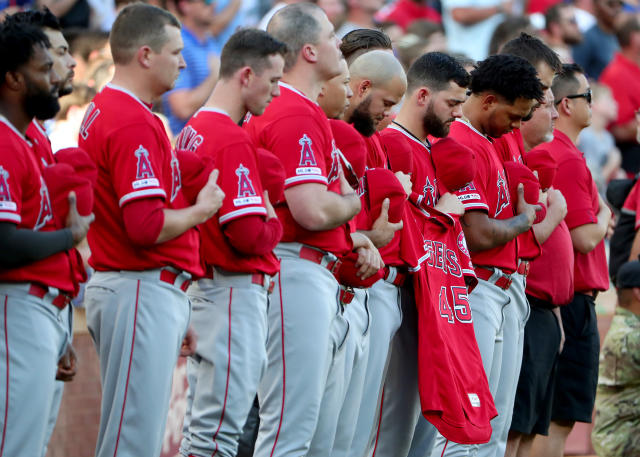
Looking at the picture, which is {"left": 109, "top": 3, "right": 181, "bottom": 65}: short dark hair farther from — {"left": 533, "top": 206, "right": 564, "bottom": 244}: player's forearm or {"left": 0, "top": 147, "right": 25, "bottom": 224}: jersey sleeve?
{"left": 533, "top": 206, "right": 564, "bottom": 244}: player's forearm

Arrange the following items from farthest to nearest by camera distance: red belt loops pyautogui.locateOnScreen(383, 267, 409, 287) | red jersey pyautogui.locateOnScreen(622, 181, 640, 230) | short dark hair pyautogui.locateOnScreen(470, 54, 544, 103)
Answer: red jersey pyautogui.locateOnScreen(622, 181, 640, 230) → short dark hair pyautogui.locateOnScreen(470, 54, 544, 103) → red belt loops pyautogui.locateOnScreen(383, 267, 409, 287)

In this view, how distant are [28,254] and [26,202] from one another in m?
0.23

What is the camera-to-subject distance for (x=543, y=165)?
617 centimetres

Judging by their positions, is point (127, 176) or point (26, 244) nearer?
point (26, 244)

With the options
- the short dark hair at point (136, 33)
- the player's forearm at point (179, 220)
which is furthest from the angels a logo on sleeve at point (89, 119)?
the player's forearm at point (179, 220)

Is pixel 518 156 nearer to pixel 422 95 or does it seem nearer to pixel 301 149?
pixel 422 95

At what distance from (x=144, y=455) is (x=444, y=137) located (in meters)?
2.36

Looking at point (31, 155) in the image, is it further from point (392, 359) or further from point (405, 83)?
point (392, 359)

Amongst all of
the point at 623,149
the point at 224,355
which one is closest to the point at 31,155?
the point at 224,355

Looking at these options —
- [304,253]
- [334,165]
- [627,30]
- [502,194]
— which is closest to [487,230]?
[502,194]

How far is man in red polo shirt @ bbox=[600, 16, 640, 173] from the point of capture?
37.5ft

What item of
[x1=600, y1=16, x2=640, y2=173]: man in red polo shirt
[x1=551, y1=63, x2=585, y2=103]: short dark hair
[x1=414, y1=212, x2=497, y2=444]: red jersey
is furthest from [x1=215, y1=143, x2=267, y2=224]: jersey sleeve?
[x1=600, y1=16, x2=640, y2=173]: man in red polo shirt

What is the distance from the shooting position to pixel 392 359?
5559mm

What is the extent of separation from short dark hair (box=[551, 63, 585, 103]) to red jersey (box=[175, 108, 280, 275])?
2.99 m
